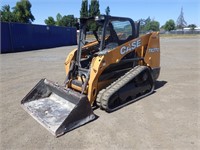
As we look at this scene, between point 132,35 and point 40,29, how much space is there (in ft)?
64.3

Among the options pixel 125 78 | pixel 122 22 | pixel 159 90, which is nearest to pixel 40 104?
pixel 125 78

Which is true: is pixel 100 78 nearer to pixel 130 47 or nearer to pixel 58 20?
pixel 130 47

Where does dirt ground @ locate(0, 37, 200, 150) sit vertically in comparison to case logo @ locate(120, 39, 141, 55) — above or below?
below

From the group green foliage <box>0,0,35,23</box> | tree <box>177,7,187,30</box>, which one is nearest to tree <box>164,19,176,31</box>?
tree <box>177,7,187,30</box>

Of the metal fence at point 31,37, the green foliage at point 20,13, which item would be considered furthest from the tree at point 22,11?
the metal fence at point 31,37

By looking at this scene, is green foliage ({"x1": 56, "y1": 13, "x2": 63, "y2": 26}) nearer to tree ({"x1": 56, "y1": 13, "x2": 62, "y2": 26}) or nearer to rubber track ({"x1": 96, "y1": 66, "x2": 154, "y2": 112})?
tree ({"x1": 56, "y1": 13, "x2": 62, "y2": 26})

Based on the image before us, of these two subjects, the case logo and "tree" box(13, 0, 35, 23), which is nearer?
the case logo

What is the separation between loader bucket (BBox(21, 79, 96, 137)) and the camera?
13.1 feet

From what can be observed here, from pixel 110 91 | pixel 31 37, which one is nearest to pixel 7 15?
pixel 31 37

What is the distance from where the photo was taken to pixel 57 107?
4.83 metres

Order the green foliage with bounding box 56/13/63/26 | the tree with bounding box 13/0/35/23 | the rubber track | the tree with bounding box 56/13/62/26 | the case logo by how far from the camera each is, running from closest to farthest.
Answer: the rubber track → the case logo → the tree with bounding box 13/0/35/23 → the green foliage with bounding box 56/13/63/26 → the tree with bounding box 56/13/62/26

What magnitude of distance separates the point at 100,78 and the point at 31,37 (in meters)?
19.1

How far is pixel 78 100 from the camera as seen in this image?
4.37 meters

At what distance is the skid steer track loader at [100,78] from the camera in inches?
173
